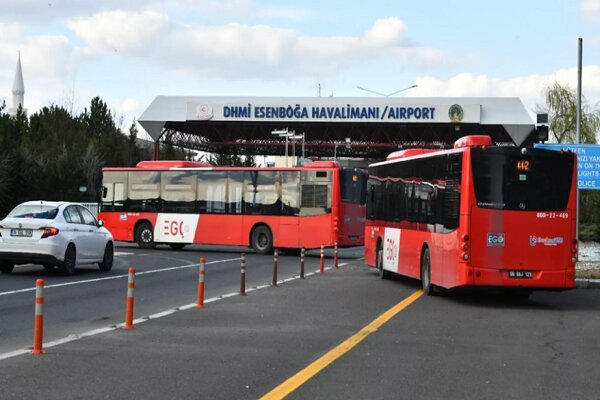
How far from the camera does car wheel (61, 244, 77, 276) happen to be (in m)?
22.0

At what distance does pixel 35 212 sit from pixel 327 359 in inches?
535

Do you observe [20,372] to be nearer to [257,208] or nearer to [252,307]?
[252,307]

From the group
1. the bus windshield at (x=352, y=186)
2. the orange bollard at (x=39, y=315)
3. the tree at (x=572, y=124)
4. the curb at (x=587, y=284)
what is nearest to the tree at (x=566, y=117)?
the tree at (x=572, y=124)

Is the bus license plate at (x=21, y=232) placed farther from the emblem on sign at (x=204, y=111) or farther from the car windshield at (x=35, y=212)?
the emblem on sign at (x=204, y=111)

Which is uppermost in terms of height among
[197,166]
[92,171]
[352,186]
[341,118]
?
[341,118]

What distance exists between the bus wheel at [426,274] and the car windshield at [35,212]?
864 cm

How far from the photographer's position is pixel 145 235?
38.1 m

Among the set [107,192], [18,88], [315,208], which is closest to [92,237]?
[315,208]

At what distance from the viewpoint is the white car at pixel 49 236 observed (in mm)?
21359

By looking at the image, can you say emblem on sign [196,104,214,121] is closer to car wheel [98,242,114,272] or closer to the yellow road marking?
car wheel [98,242,114,272]

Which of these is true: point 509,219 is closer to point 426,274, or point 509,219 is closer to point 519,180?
point 519,180

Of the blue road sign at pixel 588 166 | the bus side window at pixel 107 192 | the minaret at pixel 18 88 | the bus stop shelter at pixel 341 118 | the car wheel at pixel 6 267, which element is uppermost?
the minaret at pixel 18 88

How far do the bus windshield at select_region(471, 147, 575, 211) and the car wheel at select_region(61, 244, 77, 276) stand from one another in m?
10.0

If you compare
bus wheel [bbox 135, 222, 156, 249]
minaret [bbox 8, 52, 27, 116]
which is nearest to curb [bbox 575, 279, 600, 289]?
bus wheel [bbox 135, 222, 156, 249]
